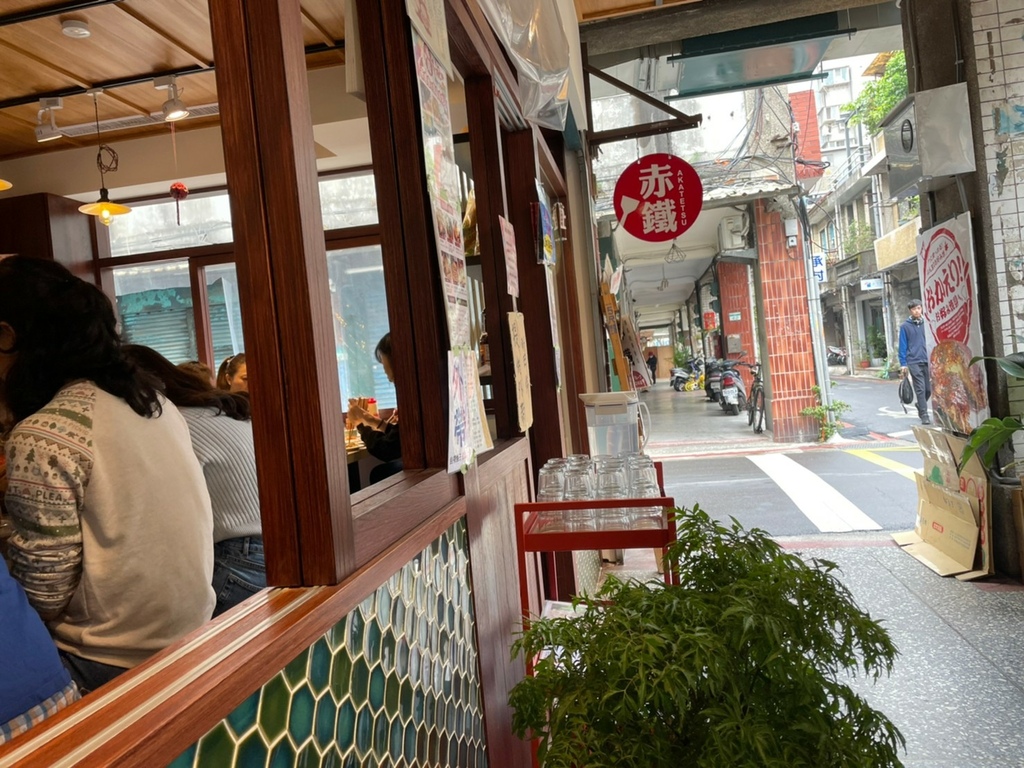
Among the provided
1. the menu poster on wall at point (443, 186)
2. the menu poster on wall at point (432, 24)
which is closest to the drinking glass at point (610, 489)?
the menu poster on wall at point (443, 186)

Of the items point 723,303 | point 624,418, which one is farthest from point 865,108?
point 624,418

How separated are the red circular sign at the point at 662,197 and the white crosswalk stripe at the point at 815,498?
237 centimetres

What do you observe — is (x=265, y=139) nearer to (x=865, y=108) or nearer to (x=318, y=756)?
(x=318, y=756)

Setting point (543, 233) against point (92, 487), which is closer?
point (92, 487)

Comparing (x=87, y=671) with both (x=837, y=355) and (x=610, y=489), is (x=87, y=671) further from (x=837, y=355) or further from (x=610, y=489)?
(x=837, y=355)

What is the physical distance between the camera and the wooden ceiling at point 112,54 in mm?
3941

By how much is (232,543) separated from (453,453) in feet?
2.53

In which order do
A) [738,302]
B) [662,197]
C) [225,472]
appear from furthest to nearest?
1. [738,302]
2. [662,197]
3. [225,472]

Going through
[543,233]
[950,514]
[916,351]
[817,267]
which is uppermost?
[817,267]

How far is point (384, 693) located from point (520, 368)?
1642 mm

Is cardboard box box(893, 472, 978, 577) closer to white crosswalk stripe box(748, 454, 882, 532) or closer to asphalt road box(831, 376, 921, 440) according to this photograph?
white crosswalk stripe box(748, 454, 882, 532)

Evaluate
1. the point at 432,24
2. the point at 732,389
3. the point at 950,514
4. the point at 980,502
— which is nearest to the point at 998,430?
the point at 980,502

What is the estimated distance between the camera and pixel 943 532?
4.52 meters

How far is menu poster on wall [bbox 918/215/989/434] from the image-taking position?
4.30 m
